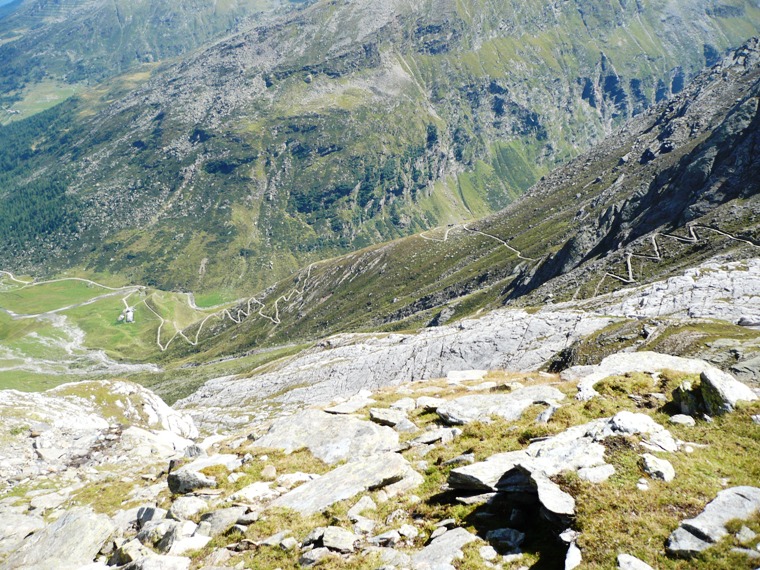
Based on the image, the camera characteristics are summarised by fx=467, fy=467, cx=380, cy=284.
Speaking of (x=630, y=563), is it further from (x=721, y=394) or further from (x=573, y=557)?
(x=721, y=394)

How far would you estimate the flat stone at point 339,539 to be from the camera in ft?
55.0

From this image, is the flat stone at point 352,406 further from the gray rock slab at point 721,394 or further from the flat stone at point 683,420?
the gray rock slab at point 721,394

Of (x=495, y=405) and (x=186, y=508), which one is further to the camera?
(x=495, y=405)

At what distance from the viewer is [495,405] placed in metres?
30.1

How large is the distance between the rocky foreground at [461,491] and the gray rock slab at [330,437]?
0.13 m

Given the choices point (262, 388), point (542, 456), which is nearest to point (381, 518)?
point (542, 456)

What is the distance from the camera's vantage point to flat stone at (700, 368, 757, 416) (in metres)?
19.8

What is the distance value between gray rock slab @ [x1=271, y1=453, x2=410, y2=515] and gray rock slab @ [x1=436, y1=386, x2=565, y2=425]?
6.59 metres

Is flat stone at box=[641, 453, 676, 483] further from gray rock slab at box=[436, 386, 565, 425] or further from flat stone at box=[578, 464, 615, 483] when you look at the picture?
gray rock slab at box=[436, 386, 565, 425]

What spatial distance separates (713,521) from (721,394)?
917 cm

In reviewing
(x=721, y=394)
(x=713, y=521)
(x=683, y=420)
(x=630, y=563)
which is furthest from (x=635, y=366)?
(x=630, y=563)

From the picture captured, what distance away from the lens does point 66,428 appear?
5272 centimetres

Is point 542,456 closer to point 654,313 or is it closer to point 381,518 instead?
point 381,518

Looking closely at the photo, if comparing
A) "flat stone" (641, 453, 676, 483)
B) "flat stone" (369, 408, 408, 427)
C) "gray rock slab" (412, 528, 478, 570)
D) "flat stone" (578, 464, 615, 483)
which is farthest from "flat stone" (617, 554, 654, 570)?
"flat stone" (369, 408, 408, 427)
